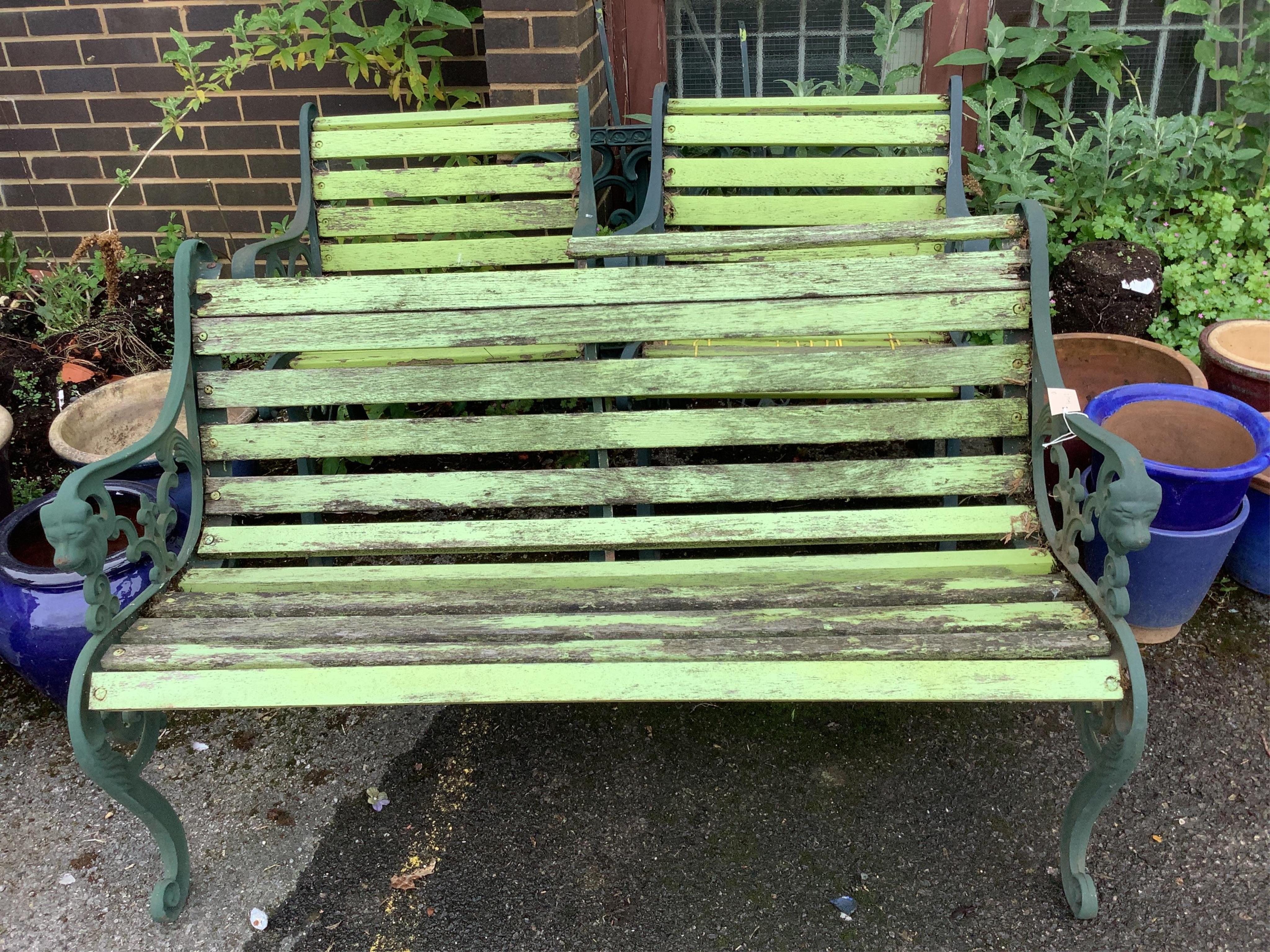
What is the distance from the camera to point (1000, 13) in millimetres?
4070

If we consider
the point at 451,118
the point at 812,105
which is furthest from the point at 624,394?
the point at 812,105

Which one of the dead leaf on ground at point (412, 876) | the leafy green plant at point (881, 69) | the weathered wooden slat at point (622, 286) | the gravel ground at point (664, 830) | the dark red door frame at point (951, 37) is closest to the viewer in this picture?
the gravel ground at point (664, 830)

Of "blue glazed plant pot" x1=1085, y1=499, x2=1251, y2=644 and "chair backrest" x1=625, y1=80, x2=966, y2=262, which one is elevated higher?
"chair backrest" x1=625, y1=80, x2=966, y2=262

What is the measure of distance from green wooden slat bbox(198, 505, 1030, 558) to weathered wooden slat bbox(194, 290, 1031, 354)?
435 mm

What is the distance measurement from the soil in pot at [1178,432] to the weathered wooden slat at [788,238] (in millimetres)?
858

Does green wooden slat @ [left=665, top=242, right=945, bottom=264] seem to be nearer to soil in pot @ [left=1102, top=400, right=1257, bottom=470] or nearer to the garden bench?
the garden bench

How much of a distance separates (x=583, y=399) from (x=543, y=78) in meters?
1.37

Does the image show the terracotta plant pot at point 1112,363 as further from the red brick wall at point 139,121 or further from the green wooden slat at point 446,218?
the red brick wall at point 139,121

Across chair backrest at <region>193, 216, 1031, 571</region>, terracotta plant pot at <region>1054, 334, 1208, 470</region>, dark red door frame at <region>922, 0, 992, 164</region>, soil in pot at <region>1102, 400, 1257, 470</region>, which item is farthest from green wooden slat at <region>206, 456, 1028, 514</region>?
dark red door frame at <region>922, 0, 992, 164</region>

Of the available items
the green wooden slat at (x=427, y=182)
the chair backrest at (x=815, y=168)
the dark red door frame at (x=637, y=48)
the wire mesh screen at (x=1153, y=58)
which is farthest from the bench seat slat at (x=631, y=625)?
the wire mesh screen at (x=1153, y=58)

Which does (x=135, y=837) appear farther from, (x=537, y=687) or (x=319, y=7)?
(x=319, y=7)

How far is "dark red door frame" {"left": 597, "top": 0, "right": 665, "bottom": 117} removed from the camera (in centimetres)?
421

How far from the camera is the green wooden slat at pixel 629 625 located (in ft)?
6.55

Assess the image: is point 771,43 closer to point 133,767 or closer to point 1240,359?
point 1240,359
